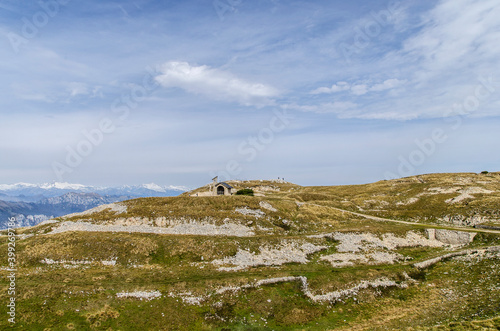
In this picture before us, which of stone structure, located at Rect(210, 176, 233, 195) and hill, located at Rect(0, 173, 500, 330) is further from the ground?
stone structure, located at Rect(210, 176, 233, 195)

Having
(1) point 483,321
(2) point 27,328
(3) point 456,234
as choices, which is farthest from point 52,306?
(3) point 456,234

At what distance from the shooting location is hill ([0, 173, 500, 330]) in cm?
3253

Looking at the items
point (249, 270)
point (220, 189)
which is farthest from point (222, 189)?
point (249, 270)

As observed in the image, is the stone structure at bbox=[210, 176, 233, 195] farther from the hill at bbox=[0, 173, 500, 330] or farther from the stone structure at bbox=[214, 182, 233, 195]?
the hill at bbox=[0, 173, 500, 330]

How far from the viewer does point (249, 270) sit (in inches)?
1794

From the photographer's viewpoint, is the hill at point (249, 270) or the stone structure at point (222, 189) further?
the stone structure at point (222, 189)

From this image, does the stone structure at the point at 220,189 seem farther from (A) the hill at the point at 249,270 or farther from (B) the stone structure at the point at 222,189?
(A) the hill at the point at 249,270

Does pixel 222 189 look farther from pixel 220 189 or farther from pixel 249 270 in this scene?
pixel 249 270

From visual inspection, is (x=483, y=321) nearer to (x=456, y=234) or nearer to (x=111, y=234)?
(x=456, y=234)

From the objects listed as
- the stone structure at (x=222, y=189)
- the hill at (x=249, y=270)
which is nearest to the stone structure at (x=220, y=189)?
the stone structure at (x=222, y=189)

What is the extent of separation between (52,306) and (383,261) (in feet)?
169

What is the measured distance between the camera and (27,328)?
29.8 metres

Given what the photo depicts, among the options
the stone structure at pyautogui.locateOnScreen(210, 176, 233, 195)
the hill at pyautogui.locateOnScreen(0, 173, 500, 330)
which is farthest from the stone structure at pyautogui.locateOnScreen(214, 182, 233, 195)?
the hill at pyautogui.locateOnScreen(0, 173, 500, 330)

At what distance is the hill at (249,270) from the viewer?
32.5 m
